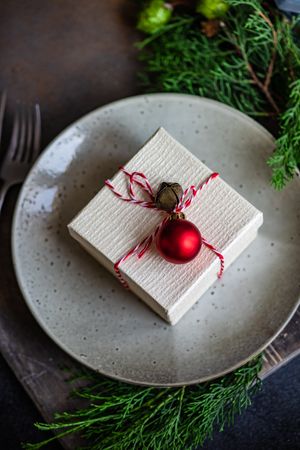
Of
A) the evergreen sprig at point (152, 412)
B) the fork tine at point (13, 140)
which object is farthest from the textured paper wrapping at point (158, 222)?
the fork tine at point (13, 140)

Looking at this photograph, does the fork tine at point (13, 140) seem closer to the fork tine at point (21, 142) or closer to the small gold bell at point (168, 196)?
the fork tine at point (21, 142)

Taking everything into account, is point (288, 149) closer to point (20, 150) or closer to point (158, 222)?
point (158, 222)

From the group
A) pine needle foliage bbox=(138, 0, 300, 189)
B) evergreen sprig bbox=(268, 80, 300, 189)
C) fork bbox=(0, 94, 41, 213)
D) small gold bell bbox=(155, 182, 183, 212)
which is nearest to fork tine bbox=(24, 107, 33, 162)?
fork bbox=(0, 94, 41, 213)

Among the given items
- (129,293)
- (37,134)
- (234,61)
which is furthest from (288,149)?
(37,134)

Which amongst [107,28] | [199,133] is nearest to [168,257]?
[199,133]

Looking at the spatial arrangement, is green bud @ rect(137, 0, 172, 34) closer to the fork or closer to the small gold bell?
the fork

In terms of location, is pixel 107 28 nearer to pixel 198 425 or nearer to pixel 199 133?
pixel 199 133

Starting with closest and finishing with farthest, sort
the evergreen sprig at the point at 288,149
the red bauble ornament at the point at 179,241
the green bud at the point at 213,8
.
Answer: the red bauble ornament at the point at 179,241
the evergreen sprig at the point at 288,149
the green bud at the point at 213,8
